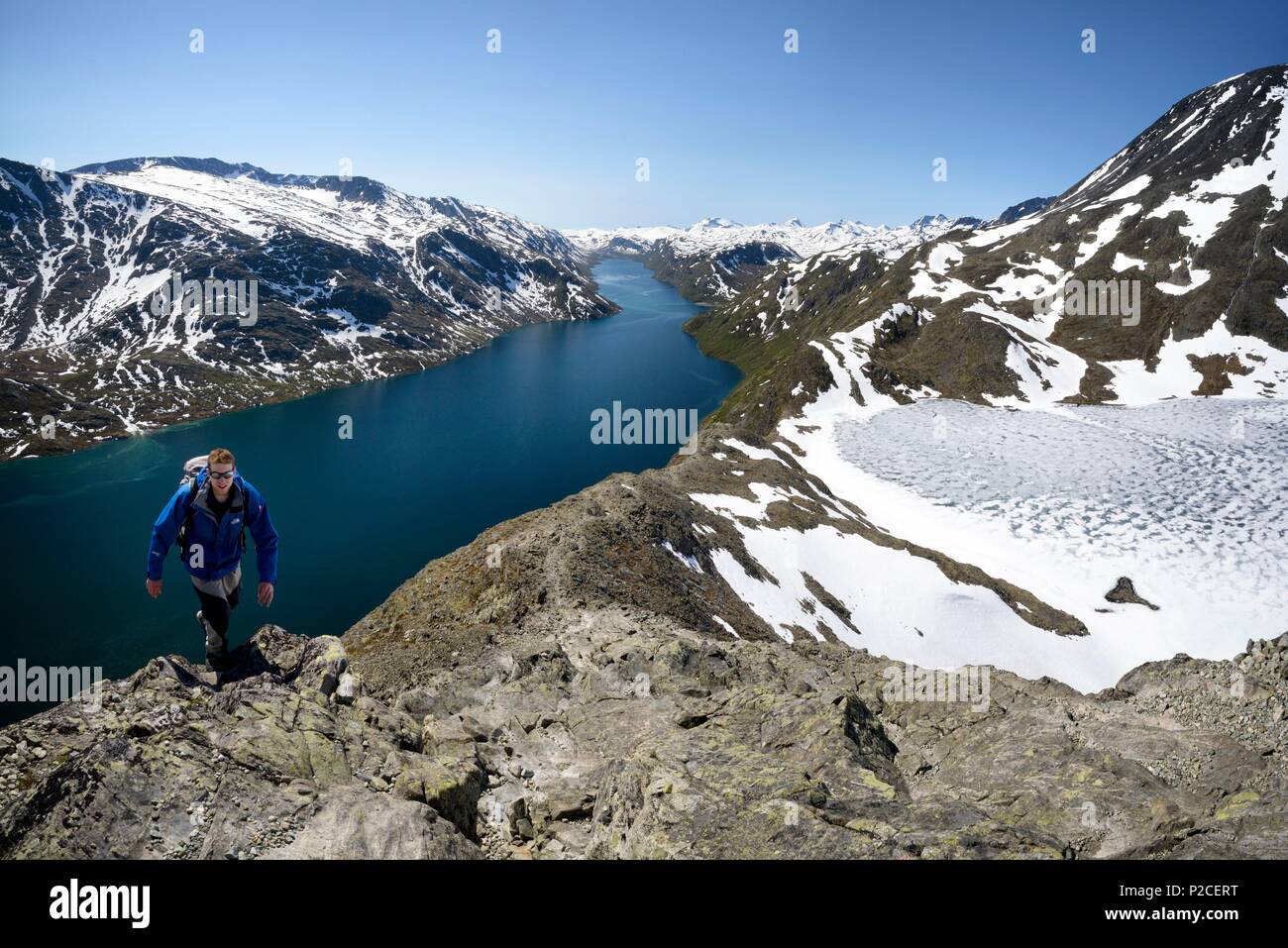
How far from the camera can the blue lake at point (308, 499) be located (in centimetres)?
6731

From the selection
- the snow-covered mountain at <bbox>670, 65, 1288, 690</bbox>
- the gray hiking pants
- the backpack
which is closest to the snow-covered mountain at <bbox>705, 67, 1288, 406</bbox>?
the snow-covered mountain at <bbox>670, 65, 1288, 690</bbox>

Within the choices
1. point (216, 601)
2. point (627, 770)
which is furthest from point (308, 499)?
point (627, 770)

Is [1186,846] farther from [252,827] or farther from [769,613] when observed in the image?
[769,613]

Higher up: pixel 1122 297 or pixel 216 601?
pixel 1122 297

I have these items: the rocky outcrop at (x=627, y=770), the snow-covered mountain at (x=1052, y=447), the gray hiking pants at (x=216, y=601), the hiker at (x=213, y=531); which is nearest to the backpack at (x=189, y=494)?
the hiker at (x=213, y=531)

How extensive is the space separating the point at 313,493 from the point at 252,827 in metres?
114

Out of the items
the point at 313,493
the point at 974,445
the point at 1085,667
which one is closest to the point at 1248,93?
the point at 974,445

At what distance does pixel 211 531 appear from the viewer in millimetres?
10305

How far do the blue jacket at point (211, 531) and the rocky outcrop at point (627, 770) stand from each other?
2.27m

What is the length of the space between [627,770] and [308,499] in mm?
111148

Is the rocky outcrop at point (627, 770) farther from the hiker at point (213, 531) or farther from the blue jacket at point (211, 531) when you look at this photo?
the blue jacket at point (211, 531)

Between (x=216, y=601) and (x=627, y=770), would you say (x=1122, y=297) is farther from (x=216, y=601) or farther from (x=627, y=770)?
(x=216, y=601)

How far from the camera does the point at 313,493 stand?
106438mm
